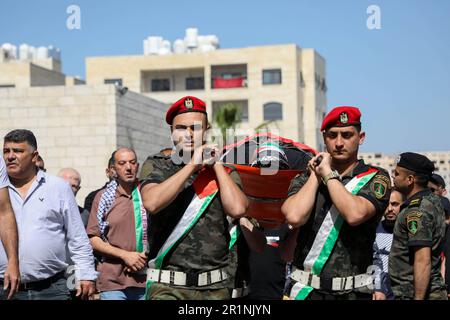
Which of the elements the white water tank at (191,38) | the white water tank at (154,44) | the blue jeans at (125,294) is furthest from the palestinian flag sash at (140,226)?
the white water tank at (191,38)

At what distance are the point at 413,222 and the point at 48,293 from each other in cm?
289

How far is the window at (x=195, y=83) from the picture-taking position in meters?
72.0

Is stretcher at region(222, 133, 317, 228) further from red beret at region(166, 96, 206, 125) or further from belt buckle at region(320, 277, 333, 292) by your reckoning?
belt buckle at region(320, 277, 333, 292)

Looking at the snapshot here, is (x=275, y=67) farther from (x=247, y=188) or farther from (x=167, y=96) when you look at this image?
(x=247, y=188)

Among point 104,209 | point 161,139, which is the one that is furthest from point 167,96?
point 104,209

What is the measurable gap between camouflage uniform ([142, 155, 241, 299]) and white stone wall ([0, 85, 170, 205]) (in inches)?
723

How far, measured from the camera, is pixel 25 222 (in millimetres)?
6367

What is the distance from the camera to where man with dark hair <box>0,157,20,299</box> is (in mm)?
6027

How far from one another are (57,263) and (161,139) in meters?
21.5

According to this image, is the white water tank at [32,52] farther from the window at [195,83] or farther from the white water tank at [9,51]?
the window at [195,83]

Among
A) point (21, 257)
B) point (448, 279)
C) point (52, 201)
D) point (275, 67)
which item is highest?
point (275, 67)

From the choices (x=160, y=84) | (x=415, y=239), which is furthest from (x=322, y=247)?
(x=160, y=84)

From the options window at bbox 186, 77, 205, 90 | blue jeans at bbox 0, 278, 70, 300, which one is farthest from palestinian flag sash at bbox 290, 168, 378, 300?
window at bbox 186, 77, 205, 90
